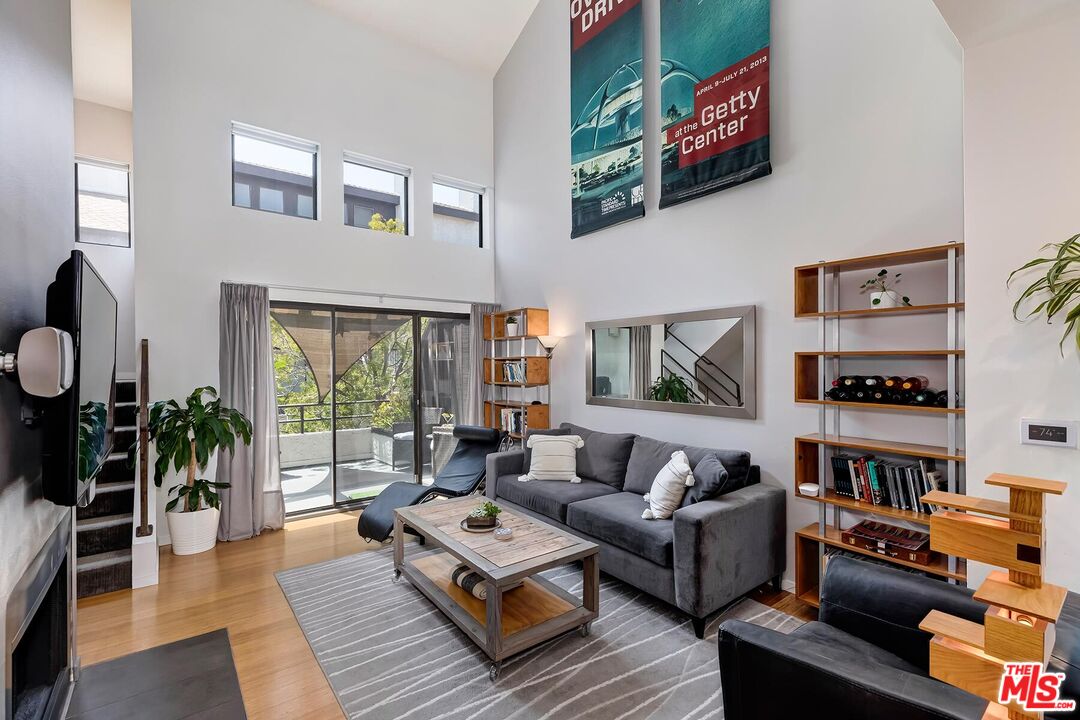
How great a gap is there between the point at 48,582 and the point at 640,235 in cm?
398

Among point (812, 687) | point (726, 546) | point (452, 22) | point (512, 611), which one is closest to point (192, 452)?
point (512, 611)

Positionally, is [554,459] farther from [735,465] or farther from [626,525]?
[735,465]

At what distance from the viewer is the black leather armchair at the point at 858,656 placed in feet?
3.79

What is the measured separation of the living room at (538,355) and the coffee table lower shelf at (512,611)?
3 centimetres

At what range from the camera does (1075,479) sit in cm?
176

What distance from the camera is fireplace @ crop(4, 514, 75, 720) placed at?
3.98ft

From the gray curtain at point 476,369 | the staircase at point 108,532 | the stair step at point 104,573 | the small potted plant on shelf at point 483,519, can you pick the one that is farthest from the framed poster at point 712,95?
the stair step at point 104,573

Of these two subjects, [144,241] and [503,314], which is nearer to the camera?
[144,241]

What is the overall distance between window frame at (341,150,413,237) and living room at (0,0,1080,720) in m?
0.04

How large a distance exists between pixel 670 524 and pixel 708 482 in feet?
1.12

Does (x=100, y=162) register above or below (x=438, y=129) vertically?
below

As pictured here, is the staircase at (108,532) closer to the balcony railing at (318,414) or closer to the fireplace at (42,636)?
the balcony railing at (318,414)

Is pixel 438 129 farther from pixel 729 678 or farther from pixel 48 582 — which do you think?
pixel 729 678

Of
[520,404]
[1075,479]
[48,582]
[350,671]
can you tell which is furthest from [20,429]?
[520,404]
